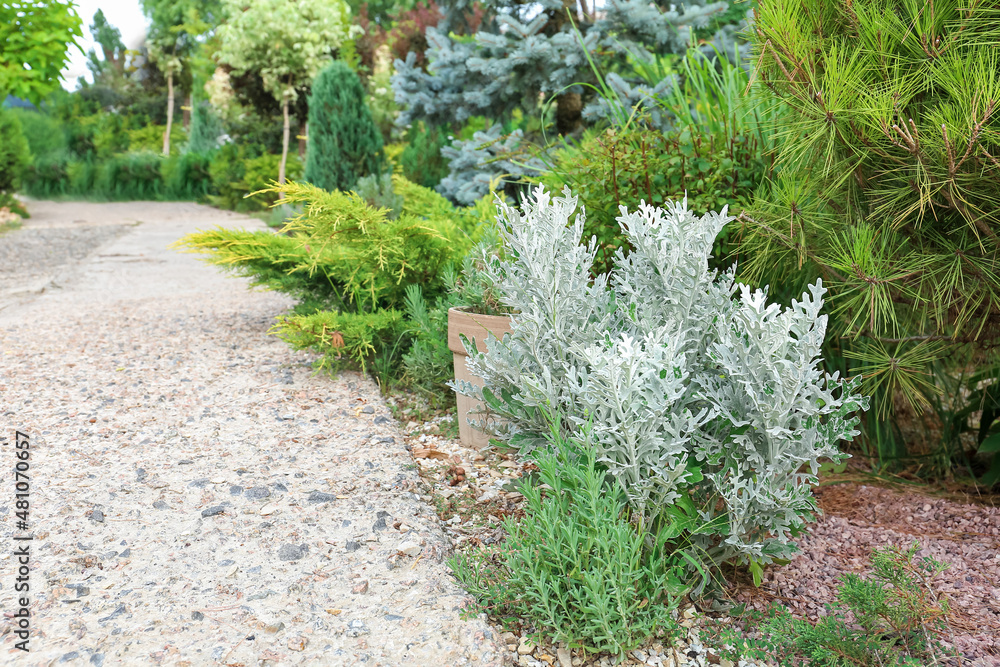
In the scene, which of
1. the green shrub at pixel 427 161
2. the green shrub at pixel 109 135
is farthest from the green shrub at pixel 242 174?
the green shrub at pixel 427 161

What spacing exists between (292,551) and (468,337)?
1.02 m

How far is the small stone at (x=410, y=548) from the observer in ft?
6.18

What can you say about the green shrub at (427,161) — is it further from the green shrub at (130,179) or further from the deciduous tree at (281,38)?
the green shrub at (130,179)

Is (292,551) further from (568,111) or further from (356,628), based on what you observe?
(568,111)

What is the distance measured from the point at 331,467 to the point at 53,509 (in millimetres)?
833

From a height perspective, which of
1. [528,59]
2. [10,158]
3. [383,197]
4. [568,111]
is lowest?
[383,197]

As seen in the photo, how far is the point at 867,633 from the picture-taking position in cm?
153

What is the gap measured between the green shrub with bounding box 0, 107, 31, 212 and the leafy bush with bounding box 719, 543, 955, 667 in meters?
14.5

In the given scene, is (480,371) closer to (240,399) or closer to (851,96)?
(851,96)

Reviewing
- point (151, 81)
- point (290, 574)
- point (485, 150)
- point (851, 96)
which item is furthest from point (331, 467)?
point (151, 81)

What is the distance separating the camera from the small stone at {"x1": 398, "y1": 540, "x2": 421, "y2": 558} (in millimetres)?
1885

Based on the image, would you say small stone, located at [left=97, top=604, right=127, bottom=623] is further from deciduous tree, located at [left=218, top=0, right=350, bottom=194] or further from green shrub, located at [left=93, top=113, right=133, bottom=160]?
green shrub, located at [left=93, top=113, right=133, bottom=160]

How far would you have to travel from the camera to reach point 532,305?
6.00ft

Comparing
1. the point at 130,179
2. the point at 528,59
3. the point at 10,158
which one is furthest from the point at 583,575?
the point at 130,179
